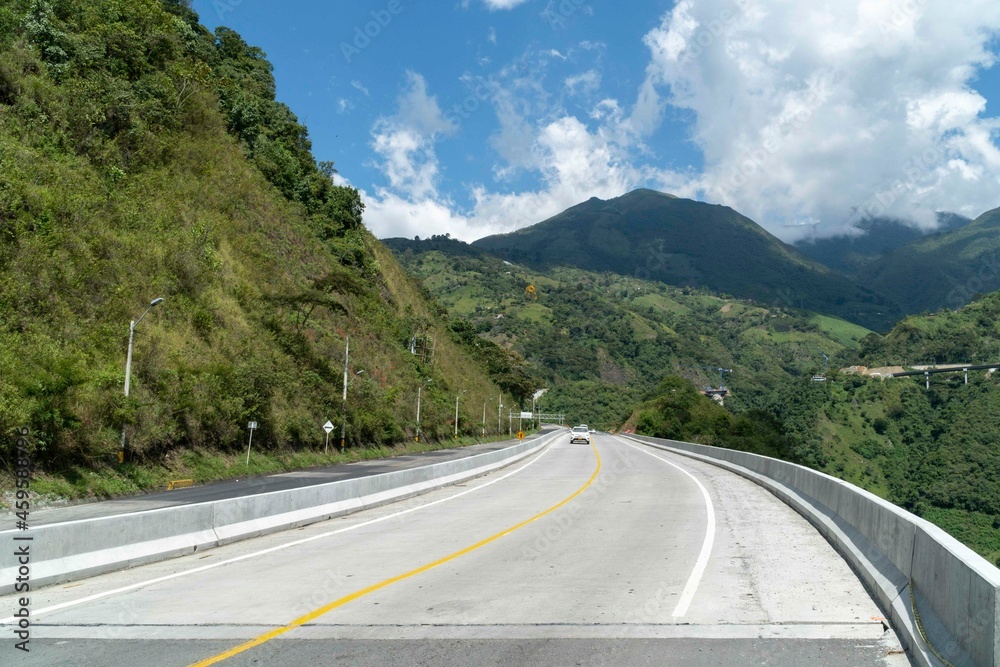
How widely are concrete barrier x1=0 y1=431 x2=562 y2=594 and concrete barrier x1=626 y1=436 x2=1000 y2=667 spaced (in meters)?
9.56

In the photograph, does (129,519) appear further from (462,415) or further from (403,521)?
(462,415)

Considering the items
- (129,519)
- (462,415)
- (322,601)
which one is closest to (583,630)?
(322,601)

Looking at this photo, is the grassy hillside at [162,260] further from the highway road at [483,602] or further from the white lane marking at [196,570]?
the highway road at [483,602]

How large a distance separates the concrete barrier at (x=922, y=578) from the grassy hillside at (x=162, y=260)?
22.4 metres

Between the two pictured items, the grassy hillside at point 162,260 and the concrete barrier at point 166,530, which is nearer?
the concrete barrier at point 166,530

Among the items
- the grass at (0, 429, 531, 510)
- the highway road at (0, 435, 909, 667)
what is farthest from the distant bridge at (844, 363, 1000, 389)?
the highway road at (0, 435, 909, 667)

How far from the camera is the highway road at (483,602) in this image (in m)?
6.80

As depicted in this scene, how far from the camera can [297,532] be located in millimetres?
15258

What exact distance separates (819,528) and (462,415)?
7749cm

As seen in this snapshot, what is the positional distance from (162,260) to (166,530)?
98.8 feet

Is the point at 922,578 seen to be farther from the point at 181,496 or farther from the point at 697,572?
the point at 181,496

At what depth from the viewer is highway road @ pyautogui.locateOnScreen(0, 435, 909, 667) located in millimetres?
6805

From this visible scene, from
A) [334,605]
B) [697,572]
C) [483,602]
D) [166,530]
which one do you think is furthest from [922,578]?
[166,530]

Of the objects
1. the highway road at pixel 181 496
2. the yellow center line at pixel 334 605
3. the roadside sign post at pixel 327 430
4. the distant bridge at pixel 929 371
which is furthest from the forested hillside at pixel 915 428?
the yellow center line at pixel 334 605
